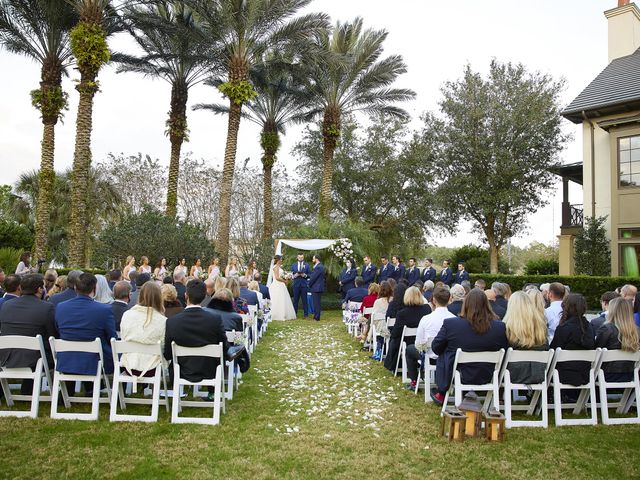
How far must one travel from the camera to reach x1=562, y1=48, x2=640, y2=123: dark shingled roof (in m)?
20.3

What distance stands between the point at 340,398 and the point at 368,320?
12.8 ft

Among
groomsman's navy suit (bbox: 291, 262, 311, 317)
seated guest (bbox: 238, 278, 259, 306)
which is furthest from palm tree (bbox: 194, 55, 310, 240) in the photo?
seated guest (bbox: 238, 278, 259, 306)

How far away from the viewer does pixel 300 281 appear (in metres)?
17.3

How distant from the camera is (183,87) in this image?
23.9 m

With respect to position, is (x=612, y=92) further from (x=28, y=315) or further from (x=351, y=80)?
(x=28, y=315)

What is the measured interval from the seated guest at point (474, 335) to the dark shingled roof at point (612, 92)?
59.1 ft

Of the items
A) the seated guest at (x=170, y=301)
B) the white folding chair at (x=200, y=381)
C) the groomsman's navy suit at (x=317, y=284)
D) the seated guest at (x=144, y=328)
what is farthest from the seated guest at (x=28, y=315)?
the groomsman's navy suit at (x=317, y=284)

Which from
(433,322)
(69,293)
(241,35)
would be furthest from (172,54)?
(433,322)

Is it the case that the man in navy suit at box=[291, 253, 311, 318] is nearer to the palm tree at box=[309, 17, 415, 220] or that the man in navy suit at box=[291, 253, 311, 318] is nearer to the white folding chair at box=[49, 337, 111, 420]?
the palm tree at box=[309, 17, 415, 220]

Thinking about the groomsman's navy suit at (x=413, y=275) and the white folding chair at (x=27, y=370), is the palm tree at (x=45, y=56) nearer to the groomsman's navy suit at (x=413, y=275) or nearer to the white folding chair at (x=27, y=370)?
the groomsman's navy suit at (x=413, y=275)

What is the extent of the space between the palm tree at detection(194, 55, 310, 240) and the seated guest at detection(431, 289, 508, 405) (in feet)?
66.4

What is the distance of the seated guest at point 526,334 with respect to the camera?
587cm

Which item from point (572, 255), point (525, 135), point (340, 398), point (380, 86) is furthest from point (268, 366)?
point (525, 135)

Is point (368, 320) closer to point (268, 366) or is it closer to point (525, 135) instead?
point (268, 366)
